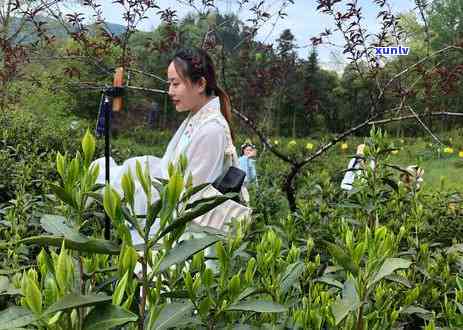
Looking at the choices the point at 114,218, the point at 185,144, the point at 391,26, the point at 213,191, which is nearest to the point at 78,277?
the point at 114,218

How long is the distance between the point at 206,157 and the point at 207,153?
2cm

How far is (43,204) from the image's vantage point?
2.97 metres

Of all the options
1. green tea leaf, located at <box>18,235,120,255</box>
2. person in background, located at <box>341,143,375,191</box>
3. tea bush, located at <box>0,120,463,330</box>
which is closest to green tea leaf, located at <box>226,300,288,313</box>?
tea bush, located at <box>0,120,463,330</box>

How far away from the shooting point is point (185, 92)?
2.99 meters

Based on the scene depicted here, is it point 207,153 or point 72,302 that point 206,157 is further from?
point 72,302

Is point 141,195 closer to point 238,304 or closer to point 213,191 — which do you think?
point 213,191

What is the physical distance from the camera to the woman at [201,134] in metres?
2.64

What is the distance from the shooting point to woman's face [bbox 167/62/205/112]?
299 cm

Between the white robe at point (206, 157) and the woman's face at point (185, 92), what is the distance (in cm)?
7

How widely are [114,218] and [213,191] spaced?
164 centimetres

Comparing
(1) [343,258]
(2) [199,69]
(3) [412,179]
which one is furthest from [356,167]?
(1) [343,258]

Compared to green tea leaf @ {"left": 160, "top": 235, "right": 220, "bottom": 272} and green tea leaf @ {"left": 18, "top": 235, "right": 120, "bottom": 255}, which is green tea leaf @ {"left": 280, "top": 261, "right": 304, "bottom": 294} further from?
green tea leaf @ {"left": 18, "top": 235, "right": 120, "bottom": 255}

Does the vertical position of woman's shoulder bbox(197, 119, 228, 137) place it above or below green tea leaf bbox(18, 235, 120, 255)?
above

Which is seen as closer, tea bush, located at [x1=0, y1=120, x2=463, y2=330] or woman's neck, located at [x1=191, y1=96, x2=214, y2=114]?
tea bush, located at [x1=0, y1=120, x2=463, y2=330]
